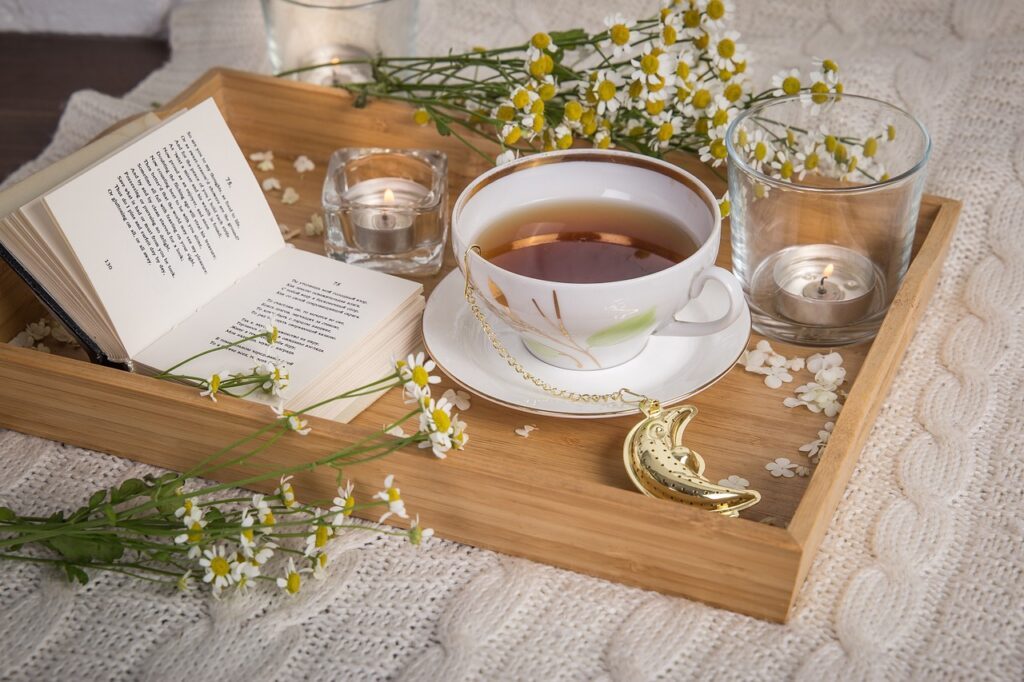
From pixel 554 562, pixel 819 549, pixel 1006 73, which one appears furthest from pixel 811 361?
pixel 1006 73

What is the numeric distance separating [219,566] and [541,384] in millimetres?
253

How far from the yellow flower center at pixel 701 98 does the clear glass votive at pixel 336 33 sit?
0.45 metres

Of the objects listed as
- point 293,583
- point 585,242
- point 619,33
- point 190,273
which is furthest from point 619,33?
point 293,583

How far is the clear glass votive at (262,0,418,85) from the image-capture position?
1.24 metres

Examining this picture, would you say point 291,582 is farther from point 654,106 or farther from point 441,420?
point 654,106

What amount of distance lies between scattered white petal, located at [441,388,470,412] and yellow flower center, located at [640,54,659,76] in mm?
322

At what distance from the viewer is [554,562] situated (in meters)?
0.73

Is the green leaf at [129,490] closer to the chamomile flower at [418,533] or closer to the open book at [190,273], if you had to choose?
the open book at [190,273]

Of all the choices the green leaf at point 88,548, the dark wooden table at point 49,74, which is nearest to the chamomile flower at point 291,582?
the green leaf at point 88,548

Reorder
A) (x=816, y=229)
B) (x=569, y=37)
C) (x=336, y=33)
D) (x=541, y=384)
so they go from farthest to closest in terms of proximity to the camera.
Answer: (x=336, y=33) → (x=569, y=37) → (x=816, y=229) → (x=541, y=384)

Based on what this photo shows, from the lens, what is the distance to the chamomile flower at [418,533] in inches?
26.7

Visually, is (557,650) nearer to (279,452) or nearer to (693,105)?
(279,452)

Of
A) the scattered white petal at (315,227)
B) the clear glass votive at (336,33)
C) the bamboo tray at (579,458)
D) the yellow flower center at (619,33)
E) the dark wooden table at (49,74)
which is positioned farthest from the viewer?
the dark wooden table at (49,74)

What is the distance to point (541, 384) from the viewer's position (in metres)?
0.78
